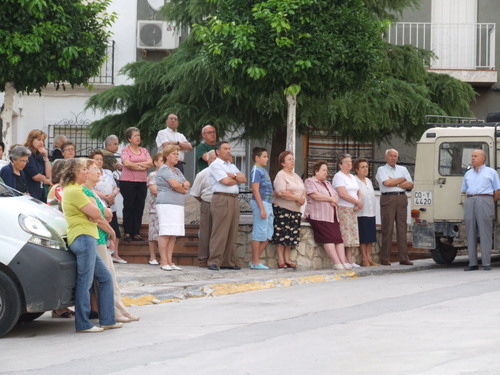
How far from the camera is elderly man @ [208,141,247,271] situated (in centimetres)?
1666

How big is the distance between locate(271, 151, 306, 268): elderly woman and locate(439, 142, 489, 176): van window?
3014 mm

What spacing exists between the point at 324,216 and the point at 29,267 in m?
8.01

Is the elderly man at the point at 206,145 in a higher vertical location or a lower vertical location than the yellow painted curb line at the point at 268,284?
higher

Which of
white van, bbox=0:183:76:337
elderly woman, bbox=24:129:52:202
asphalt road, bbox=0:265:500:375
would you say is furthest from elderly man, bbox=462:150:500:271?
white van, bbox=0:183:76:337

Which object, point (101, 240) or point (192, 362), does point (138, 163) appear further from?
point (192, 362)

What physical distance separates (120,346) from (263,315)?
2.45 m

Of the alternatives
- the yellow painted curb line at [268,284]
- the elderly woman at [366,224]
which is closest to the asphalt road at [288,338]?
the yellow painted curb line at [268,284]

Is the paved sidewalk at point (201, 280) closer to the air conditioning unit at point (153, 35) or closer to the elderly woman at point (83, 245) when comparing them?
the elderly woman at point (83, 245)

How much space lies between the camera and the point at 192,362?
877 cm

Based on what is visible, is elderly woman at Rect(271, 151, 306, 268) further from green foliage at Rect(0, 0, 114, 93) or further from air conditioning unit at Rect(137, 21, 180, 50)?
air conditioning unit at Rect(137, 21, 180, 50)

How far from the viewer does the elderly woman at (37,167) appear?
15.6 metres

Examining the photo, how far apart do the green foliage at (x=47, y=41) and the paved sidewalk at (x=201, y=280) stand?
3313 millimetres

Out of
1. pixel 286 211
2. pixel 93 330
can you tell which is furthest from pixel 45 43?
pixel 93 330

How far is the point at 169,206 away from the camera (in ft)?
53.2
